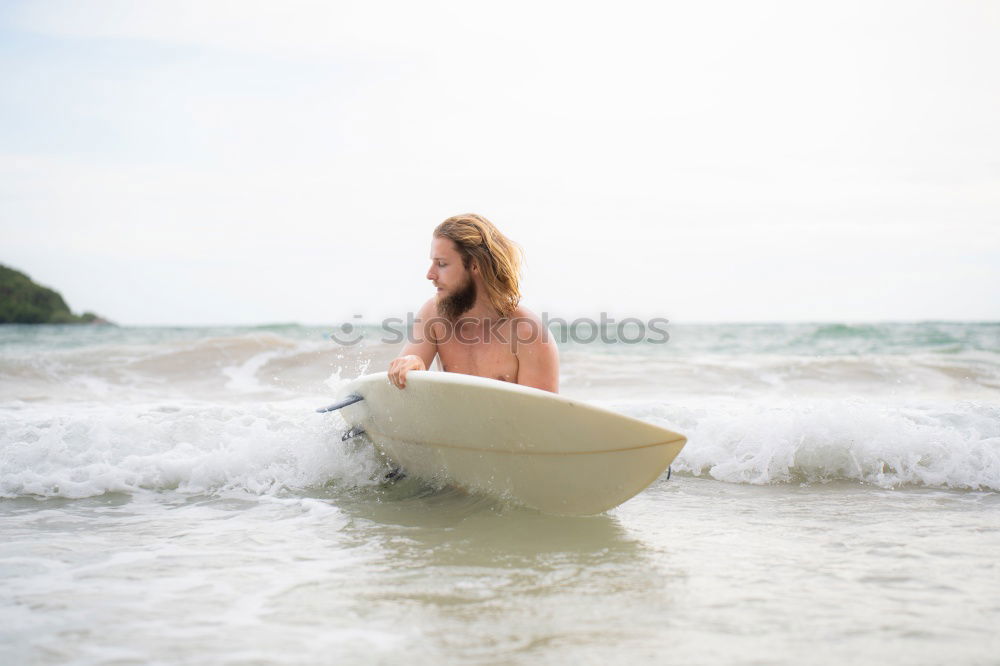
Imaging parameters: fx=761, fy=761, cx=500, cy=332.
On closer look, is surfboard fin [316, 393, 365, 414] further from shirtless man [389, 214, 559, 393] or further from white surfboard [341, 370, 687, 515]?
shirtless man [389, 214, 559, 393]

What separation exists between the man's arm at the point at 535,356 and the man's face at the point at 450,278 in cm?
27

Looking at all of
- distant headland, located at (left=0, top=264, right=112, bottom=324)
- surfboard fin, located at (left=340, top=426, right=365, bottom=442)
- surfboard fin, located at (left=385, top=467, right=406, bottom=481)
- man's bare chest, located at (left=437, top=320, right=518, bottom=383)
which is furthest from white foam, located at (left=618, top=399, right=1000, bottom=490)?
distant headland, located at (left=0, top=264, right=112, bottom=324)

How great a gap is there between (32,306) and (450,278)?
24.8m

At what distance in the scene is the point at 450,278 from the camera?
3289mm

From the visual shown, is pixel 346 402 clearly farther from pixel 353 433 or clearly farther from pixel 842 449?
pixel 842 449

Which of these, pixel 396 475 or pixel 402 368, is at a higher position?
pixel 402 368

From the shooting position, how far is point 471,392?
2811 millimetres

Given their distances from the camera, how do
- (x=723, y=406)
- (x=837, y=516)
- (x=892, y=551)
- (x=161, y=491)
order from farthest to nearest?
(x=723, y=406) < (x=161, y=491) < (x=837, y=516) < (x=892, y=551)

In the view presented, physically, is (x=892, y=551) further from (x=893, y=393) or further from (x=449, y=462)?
(x=893, y=393)

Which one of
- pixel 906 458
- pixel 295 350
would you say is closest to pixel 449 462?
pixel 906 458

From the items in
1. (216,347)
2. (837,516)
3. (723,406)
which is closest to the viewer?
(837,516)

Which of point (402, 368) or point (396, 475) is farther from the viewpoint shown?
point (396, 475)

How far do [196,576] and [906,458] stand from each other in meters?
3.40

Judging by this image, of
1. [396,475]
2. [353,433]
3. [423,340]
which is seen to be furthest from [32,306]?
[423,340]
